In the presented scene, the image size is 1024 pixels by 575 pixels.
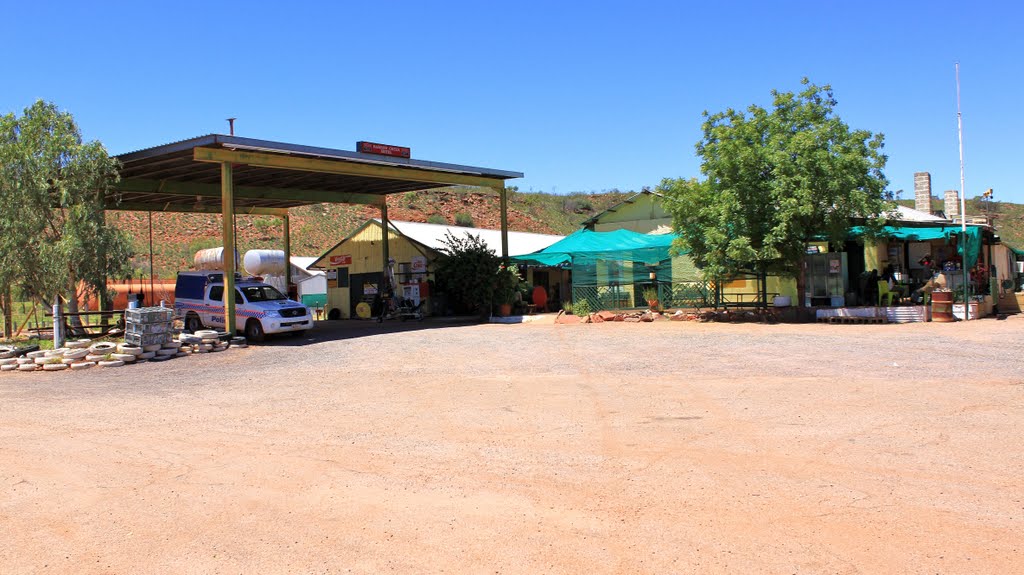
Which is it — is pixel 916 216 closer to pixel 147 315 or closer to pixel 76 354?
pixel 147 315

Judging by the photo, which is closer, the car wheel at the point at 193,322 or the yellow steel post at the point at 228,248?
the yellow steel post at the point at 228,248

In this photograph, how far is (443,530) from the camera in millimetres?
5457

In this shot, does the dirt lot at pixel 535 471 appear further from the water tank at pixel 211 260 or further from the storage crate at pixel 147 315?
the water tank at pixel 211 260

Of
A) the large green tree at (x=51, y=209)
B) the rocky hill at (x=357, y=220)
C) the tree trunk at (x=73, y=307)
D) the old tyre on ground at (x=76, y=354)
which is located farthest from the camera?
the rocky hill at (x=357, y=220)

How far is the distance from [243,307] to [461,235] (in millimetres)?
14920

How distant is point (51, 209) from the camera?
2188 cm

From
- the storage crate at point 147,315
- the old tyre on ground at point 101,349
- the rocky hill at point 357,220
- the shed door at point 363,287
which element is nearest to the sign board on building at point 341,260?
the shed door at point 363,287

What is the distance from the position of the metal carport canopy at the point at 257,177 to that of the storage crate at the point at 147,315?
279 cm

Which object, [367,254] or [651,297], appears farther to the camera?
[367,254]

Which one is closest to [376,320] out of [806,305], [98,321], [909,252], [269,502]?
[98,321]

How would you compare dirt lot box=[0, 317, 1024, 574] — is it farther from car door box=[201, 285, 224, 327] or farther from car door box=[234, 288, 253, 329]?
car door box=[201, 285, 224, 327]

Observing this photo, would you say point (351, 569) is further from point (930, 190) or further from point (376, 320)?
point (930, 190)

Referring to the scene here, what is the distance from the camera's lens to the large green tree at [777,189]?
71.2ft

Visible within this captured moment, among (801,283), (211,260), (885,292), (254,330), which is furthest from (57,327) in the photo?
(885,292)
